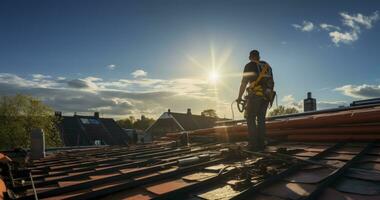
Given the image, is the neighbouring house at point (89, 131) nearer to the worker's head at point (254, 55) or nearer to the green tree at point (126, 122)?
the worker's head at point (254, 55)

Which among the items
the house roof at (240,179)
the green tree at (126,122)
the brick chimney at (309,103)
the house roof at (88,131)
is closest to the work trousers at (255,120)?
the house roof at (240,179)

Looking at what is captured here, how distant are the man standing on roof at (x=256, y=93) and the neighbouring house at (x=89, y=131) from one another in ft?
124

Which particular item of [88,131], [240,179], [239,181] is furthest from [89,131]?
[239,181]

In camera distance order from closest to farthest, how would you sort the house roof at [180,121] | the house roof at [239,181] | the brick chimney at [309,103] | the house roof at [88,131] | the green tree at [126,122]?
the house roof at [239,181]
the brick chimney at [309,103]
the house roof at [88,131]
the house roof at [180,121]
the green tree at [126,122]

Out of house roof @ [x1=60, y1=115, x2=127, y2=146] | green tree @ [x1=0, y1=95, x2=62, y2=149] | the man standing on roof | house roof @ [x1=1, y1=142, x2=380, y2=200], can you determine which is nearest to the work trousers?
the man standing on roof

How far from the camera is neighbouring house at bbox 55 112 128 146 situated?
40.9m

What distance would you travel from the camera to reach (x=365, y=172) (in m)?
3.44

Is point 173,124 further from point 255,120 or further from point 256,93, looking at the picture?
point 256,93

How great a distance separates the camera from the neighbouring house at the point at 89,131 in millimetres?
40906

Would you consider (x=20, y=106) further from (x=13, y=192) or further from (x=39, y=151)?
(x=13, y=192)

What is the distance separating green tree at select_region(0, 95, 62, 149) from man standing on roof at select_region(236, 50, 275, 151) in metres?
33.9

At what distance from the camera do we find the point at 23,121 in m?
35.7

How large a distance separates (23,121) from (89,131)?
9291 millimetres

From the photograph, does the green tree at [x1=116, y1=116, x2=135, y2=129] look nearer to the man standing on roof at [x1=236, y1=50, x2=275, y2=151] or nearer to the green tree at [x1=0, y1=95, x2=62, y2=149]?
the green tree at [x1=0, y1=95, x2=62, y2=149]
